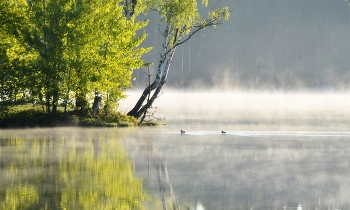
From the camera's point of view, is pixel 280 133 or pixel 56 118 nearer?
pixel 280 133

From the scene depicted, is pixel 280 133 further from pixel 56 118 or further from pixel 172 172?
pixel 172 172

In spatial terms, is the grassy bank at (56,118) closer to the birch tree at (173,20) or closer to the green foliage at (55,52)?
the green foliage at (55,52)

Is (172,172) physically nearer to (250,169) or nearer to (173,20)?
(250,169)

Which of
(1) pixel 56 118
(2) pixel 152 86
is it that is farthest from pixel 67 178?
(2) pixel 152 86

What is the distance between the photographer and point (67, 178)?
14641mm

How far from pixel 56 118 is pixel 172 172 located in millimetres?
17650

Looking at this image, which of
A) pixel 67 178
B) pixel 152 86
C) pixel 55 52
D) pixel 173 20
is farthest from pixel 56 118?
pixel 67 178

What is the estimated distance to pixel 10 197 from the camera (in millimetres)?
12242

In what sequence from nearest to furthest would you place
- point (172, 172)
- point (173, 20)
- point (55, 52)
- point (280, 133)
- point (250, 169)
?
point (172, 172)
point (250, 169)
point (280, 133)
point (55, 52)
point (173, 20)

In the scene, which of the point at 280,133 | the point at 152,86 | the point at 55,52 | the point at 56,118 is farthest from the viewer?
the point at 152,86

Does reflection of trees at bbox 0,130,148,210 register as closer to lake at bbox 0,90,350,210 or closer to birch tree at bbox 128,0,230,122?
lake at bbox 0,90,350,210

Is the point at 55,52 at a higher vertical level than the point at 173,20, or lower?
lower

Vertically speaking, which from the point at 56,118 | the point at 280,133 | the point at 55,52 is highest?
the point at 55,52

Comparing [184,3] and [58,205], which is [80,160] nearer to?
[58,205]
